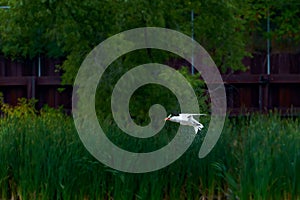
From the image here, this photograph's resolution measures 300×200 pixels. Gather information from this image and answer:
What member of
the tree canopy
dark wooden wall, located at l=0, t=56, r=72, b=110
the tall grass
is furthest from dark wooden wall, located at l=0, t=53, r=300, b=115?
the tall grass

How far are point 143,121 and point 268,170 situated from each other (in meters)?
3.26

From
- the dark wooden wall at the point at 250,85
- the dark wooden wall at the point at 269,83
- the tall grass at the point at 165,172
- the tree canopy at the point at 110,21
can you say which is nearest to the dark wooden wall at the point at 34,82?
the dark wooden wall at the point at 250,85

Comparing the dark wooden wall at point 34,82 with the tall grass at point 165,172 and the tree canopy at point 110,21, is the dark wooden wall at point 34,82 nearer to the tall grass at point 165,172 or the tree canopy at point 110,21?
the tree canopy at point 110,21

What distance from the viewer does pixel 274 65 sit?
1440 cm

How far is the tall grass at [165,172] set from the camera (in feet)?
17.9

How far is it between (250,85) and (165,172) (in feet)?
28.7

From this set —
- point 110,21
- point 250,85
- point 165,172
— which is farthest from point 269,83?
point 165,172

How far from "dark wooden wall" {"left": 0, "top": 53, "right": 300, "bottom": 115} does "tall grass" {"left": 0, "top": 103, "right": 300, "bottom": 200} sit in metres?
8.00

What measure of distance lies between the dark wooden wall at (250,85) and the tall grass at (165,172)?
8.00 metres

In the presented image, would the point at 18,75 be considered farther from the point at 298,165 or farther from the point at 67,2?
the point at 298,165

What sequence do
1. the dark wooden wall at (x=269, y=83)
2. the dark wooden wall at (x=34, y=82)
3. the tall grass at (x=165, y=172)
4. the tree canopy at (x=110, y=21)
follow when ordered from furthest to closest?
the dark wooden wall at (x=34, y=82), the dark wooden wall at (x=269, y=83), the tree canopy at (x=110, y=21), the tall grass at (x=165, y=172)

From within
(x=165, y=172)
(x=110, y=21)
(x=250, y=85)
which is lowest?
(x=165, y=172)

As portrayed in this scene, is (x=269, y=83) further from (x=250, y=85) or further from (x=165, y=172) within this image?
(x=165, y=172)

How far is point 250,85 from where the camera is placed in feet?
46.7
